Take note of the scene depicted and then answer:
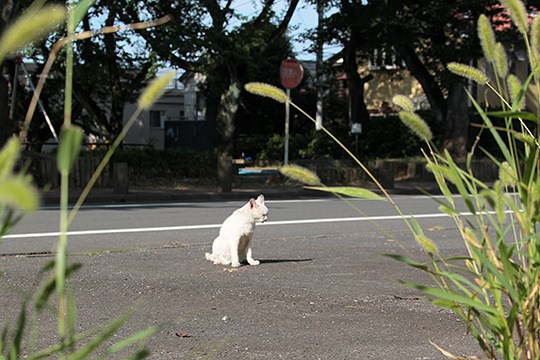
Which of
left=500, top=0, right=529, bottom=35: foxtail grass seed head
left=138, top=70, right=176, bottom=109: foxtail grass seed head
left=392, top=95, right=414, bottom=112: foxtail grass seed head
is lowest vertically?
left=138, top=70, right=176, bottom=109: foxtail grass seed head

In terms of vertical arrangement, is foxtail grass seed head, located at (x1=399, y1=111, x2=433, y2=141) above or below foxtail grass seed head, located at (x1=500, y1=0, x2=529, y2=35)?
below

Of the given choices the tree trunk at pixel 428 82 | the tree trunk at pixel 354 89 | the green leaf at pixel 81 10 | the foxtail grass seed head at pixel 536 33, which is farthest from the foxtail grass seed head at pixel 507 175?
the tree trunk at pixel 354 89

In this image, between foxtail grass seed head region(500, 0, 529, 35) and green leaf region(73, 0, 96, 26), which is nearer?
green leaf region(73, 0, 96, 26)

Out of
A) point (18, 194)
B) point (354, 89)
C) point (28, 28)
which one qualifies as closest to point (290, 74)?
point (354, 89)

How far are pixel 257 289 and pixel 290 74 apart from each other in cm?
1647

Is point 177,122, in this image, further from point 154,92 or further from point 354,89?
point 154,92

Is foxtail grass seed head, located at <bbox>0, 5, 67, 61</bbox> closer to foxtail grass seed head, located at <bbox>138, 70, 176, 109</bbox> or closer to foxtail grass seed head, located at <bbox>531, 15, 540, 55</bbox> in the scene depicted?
foxtail grass seed head, located at <bbox>138, 70, 176, 109</bbox>

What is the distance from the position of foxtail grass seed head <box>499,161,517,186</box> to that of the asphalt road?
0.40 metres

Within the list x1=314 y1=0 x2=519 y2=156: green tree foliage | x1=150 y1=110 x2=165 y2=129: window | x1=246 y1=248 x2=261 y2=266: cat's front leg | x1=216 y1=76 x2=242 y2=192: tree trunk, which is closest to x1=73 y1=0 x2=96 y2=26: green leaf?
x1=246 y1=248 x2=261 y2=266: cat's front leg

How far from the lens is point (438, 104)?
28.3 meters

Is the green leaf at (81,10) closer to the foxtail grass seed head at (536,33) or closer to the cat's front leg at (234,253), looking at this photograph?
the foxtail grass seed head at (536,33)

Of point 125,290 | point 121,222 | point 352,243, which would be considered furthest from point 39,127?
point 125,290

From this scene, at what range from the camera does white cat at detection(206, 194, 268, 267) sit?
8.02 m

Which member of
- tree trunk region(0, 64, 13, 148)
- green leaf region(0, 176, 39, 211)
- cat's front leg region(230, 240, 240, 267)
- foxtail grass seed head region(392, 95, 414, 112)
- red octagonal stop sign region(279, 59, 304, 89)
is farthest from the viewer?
red octagonal stop sign region(279, 59, 304, 89)
